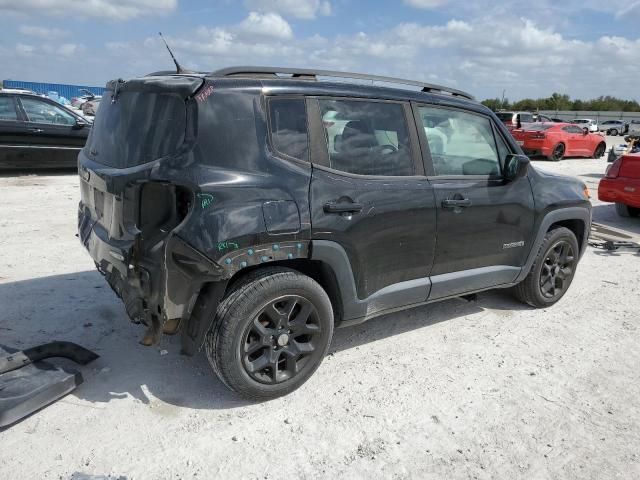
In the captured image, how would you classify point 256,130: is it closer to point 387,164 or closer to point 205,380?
point 387,164

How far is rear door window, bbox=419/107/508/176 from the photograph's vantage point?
385 cm

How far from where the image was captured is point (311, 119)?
326 cm

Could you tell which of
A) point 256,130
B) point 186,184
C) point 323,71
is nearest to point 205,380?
point 186,184

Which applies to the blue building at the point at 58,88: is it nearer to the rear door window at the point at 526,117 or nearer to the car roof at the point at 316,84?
the rear door window at the point at 526,117

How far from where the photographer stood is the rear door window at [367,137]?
132 inches

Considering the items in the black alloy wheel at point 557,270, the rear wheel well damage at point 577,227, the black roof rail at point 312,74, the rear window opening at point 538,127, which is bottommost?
the black alloy wheel at point 557,270

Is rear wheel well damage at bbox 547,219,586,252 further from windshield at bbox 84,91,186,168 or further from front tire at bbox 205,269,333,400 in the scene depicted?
windshield at bbox 84,91,186,168

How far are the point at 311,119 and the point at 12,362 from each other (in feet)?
7.66

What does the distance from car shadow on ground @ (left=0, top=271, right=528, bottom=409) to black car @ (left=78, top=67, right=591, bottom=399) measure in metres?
0.46

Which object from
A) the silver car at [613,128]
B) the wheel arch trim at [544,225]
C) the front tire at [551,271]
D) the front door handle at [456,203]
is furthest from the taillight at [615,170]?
the silver car at [613,128]

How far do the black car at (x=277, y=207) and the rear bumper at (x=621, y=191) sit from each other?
5.50m

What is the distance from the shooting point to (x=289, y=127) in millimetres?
3170

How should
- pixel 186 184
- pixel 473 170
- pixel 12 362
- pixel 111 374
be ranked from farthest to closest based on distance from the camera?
pixel 473 170, pixel 111 374, pixel 12 362, pixel 186 184

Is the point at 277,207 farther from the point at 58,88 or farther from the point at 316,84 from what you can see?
the point at 58,88
